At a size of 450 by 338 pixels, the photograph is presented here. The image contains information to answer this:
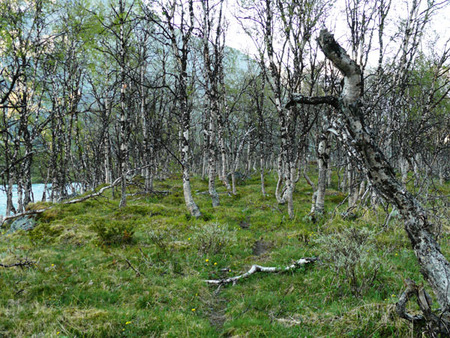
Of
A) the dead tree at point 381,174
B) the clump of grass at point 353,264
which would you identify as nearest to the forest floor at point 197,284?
the clump of grass at point 353,264

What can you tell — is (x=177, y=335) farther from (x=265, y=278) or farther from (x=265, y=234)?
(x=265, y=234)

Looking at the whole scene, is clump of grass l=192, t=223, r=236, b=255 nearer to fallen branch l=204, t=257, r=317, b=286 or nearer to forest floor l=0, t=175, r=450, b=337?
forest floor l=0, t=175, r=450, b=337

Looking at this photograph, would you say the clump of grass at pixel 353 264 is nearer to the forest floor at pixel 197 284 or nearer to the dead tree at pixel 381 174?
the forest floor at pixel 197 284

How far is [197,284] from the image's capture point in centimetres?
593

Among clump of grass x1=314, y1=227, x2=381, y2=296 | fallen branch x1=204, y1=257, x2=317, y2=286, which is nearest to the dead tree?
clump of grass x1=314, y1=227, x2=381, y2=296

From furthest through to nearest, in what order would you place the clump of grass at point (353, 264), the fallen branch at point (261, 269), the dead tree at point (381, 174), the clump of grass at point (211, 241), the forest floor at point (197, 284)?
1. the clump of grass at point (211, 241)
2. the fallen branch at point (261, 269)
3. the clump of grass at point (353, 264)
4. the forest floor at point (197, 284)
5. the dead tree at point (381, 174)

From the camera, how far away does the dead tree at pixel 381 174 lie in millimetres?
2920

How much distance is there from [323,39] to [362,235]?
5.01 meters

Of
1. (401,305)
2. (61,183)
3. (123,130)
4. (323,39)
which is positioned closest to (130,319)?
(401,305)

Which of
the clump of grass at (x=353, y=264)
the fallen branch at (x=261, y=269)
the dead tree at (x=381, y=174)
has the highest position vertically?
the dead tree at (x=381, y=174)

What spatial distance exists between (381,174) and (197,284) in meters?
4.77

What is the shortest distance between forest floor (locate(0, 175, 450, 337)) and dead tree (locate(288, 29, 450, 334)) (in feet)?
2.96

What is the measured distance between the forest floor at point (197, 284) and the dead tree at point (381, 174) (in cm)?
90

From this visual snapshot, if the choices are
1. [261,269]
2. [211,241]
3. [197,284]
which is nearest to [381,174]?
[261,269]
